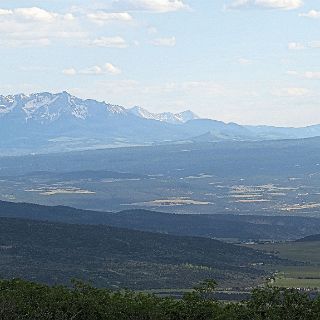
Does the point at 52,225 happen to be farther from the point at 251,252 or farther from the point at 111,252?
the point at 251,252

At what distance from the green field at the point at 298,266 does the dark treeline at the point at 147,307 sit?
58.2 meters

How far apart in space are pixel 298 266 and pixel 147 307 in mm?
83481

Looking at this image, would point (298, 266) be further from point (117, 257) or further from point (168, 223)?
point (168, 223)

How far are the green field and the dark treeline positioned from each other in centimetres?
5819

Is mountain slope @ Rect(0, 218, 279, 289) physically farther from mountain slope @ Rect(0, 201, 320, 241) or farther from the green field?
mountain slope @ Rect(0, 201, 320, 241)

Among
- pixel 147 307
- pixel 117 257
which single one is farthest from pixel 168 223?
pixel 147 307

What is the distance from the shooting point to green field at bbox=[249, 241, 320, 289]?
10661 centimetres

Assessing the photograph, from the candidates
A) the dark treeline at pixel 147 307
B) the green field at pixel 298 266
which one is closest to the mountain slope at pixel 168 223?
the green field at pixel 298 266

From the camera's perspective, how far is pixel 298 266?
12538cm

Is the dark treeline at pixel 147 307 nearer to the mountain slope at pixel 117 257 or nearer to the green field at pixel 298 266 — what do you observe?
the mountain slope at pixel 117 257

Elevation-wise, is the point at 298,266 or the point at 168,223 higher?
the point at 168,223

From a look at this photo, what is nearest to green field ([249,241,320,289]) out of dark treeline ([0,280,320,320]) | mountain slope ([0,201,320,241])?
mountain slope ([0,201,320,241])

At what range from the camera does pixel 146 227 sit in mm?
186000

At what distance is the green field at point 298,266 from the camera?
107 metres
